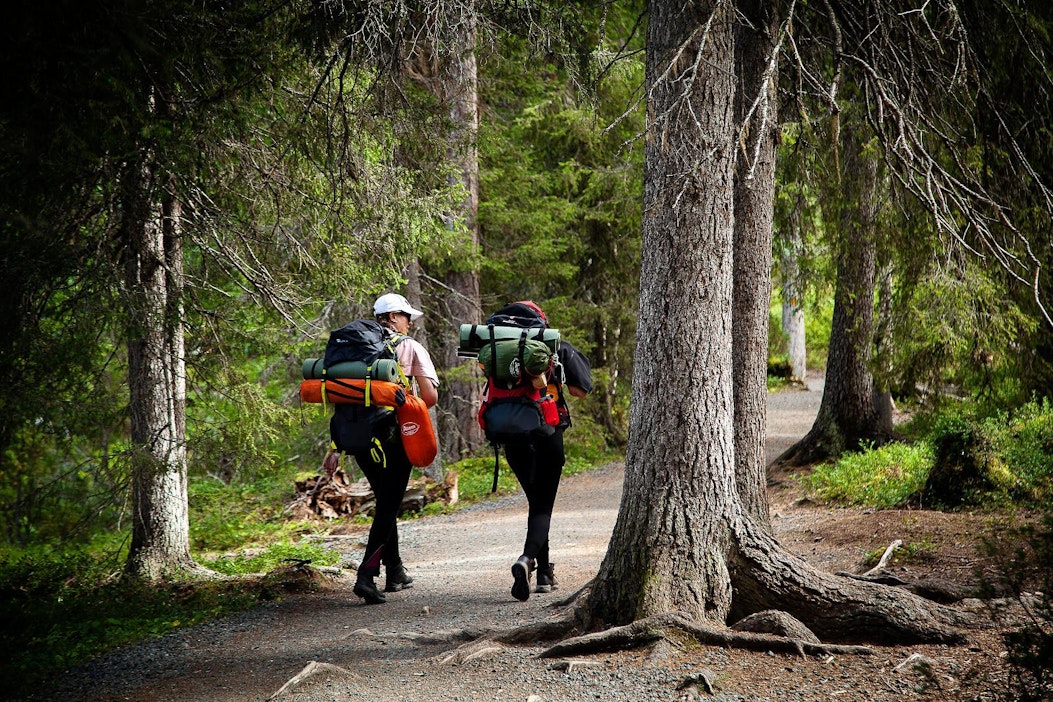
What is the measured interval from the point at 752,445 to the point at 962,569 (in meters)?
1.87

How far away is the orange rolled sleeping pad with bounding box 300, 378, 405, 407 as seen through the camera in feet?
22.0

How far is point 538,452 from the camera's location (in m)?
6.82

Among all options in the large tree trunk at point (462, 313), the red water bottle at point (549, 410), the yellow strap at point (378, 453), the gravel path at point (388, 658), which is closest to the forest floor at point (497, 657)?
the gravel path at point (388, 658)

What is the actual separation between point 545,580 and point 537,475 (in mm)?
941

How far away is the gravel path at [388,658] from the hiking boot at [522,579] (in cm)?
11

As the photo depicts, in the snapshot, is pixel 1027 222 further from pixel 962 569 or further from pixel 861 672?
pixel 861 672

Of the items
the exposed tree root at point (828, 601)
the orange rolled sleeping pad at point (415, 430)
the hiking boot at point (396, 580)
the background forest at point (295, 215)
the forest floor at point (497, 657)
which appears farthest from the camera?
the hiking boot at point (396, 580)

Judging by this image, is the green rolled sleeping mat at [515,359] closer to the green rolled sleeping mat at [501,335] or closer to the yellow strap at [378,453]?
the green rolled sleeping mat at [501,335]

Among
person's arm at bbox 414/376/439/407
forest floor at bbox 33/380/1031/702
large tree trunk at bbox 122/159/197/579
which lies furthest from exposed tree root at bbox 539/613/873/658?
large tree trunk at bbox 122/159/197/579

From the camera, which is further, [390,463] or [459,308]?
[459,308]

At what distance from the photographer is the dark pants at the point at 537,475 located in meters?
6.79

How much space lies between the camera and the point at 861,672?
466cm

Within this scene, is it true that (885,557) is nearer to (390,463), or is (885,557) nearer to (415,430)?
(415,430)

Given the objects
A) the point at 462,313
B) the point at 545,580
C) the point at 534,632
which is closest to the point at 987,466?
the point at 545,580
